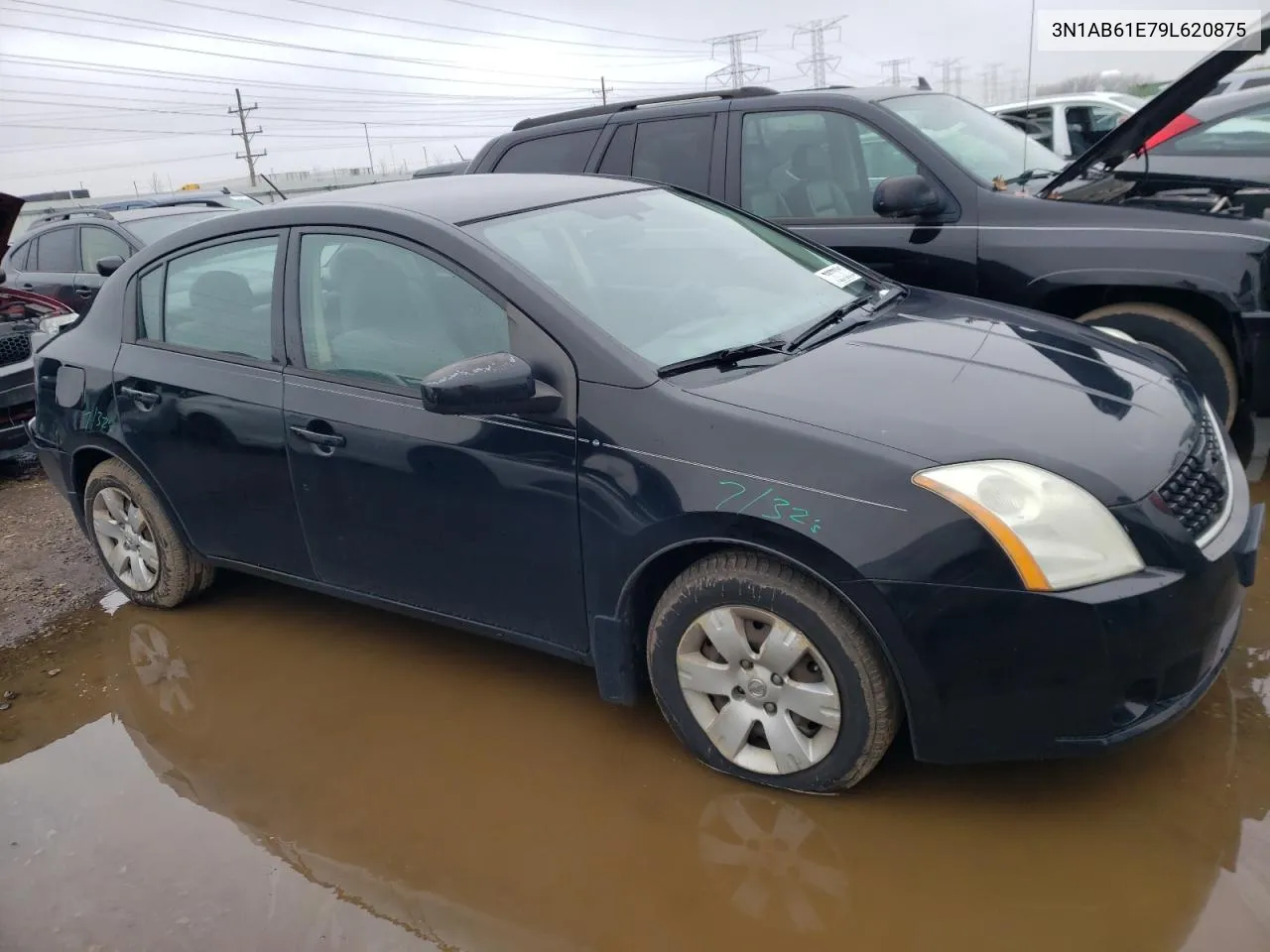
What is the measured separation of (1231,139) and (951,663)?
16.4ft

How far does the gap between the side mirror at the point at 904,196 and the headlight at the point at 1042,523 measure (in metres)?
2.47

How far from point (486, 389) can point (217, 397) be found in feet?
4.64

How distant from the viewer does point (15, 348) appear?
6.80m

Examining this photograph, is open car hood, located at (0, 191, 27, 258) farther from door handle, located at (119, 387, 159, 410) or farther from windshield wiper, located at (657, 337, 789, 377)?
windshield wiper, located at (657, 337, 789, 377)

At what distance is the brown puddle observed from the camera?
7.80ft

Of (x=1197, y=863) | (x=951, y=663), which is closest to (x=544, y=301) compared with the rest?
(x=951, y=663)

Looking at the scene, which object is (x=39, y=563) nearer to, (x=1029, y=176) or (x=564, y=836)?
(x=564, y=836)

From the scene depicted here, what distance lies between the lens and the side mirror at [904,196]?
4.56 m

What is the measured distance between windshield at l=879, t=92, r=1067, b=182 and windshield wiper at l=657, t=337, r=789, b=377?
92.9 inches

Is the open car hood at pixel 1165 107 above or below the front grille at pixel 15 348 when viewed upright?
above

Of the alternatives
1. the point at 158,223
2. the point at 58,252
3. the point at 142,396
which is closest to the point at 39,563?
the point at 142,396

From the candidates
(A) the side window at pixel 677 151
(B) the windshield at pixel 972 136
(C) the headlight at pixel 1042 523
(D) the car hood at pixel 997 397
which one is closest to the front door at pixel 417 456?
(D) the car hood at pixel 997 397

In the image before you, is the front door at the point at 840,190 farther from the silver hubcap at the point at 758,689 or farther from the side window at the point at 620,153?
the silver hubcap at the point at 758,689

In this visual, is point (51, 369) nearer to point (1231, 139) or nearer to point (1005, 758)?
point (1005, 758)
